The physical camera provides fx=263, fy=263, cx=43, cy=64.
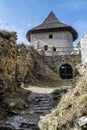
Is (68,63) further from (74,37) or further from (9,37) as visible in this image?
(9,37)

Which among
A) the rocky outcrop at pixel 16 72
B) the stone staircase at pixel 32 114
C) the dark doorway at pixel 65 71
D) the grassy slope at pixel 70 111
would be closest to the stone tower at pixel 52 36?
the dark doorway at pixel 65 71

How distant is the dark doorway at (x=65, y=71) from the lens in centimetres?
3017

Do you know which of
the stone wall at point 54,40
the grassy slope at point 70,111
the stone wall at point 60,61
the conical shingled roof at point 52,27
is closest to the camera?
the grassy slope at point 70,111

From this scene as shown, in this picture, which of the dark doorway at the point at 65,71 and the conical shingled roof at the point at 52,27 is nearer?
the dark doorway at the point at 65,71

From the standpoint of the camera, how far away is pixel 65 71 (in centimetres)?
3027

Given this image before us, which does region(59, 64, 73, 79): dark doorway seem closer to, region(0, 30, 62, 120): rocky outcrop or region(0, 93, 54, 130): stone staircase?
region(0, 30, 62, 120): rocky outcrop

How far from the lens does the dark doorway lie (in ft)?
99.0

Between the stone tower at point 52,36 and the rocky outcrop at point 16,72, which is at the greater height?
the stone tower at point 52,36

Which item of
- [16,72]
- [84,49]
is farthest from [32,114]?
[84,49]

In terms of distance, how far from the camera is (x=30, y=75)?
23.3 m

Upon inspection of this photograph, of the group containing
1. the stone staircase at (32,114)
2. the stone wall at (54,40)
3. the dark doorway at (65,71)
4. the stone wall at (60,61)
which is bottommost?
the stone staircase at (32,114)

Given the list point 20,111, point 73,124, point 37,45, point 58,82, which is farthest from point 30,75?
point 73,124

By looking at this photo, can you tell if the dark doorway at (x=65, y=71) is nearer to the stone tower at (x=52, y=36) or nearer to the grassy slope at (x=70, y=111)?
the stone tower at (x=52, y=36)

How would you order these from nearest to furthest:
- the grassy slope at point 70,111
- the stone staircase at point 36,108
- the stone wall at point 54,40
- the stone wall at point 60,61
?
the grassy slope at point 70,111, the stone staircase at point 36,108, the stone wall at point 60,61, the stone wall at point 54,40
